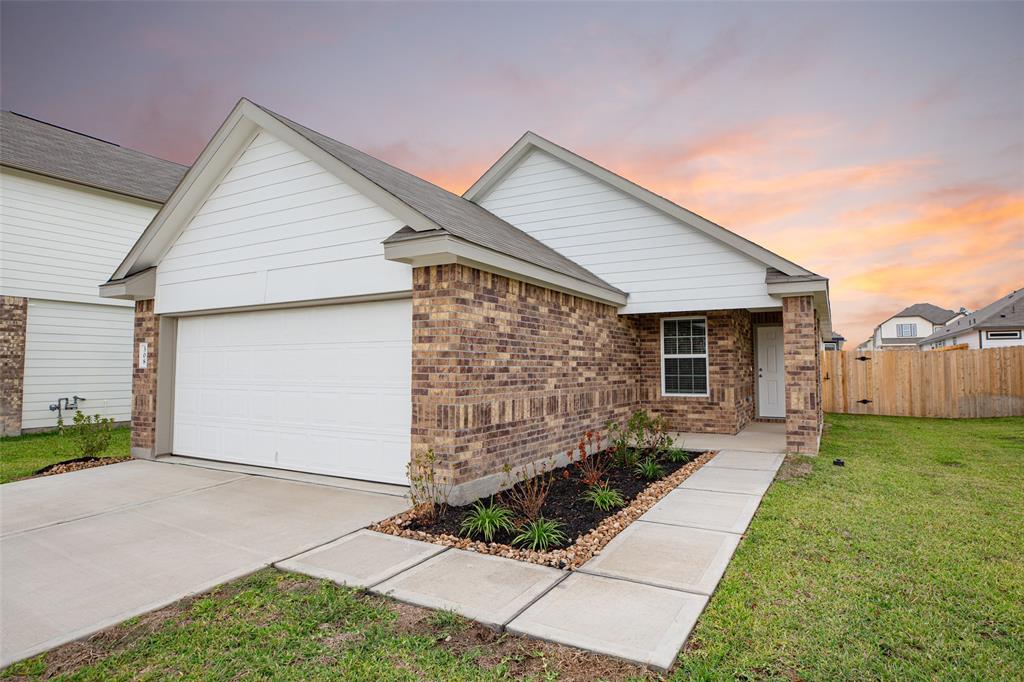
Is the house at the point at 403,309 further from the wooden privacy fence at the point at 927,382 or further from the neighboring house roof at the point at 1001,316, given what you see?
the neighboring house roof at the point at 1001,316

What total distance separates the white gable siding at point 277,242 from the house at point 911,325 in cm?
6196

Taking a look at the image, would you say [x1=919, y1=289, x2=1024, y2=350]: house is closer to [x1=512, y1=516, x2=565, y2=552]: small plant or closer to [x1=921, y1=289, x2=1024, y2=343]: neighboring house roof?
[x1=921, y1=289, x2=1024, y2=343]: neighboring house roof

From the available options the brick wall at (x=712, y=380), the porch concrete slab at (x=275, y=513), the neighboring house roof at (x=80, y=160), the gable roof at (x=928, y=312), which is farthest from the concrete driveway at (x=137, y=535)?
the gable roof at (x=928, y=312)

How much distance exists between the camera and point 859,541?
496cm

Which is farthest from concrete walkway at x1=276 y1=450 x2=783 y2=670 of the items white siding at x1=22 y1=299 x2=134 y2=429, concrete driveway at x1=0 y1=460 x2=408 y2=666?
white siding at x1=22 y1=299 x2=134 y2=429

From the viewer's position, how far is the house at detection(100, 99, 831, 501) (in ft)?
21.3

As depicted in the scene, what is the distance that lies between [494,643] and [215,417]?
7626mm

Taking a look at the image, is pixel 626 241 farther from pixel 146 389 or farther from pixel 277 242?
pixel 146 389

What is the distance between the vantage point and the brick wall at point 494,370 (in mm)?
6145

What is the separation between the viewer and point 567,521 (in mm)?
5707

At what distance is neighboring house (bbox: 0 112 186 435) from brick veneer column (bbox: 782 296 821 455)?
53.7 ft

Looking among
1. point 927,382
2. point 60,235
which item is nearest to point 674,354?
point 927,382

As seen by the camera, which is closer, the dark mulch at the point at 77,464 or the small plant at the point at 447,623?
the small plant at the point at 447,623

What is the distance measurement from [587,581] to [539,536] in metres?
0.94
